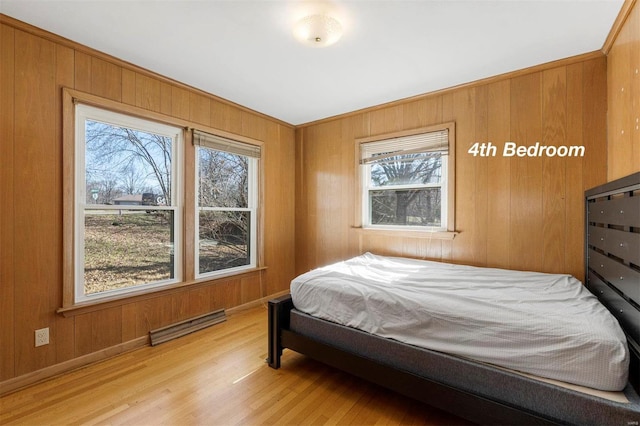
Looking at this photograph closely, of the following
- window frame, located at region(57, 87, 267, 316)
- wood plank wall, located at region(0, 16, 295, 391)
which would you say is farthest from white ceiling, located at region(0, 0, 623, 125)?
window frame, located at region(57, 87, 267, 316)

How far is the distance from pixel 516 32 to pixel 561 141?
1022 mm

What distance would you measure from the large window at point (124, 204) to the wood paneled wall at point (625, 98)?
3476 millimetres

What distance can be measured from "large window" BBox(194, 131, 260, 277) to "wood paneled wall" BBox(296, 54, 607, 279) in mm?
1496

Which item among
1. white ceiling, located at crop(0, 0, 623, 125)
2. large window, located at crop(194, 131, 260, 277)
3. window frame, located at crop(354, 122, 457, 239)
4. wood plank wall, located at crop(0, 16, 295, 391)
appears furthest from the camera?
large window, located at crop(194, 131, 260, 277)

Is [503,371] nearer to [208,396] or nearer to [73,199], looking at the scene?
[208,396]

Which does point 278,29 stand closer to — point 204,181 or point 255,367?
point 204,181

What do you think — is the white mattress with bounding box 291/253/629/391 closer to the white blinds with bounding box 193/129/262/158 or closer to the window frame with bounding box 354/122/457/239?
the window frame with bounding box 354/122/457/239

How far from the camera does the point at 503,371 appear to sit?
141cm

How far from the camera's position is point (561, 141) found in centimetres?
242

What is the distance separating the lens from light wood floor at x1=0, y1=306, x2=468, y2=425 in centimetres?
167

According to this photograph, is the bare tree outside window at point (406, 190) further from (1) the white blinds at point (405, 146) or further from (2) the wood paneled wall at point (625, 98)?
(2) the wood paneled wall at point (625, 98)

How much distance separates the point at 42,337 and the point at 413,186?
136 inches

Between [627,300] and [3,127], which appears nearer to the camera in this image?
[627,300]

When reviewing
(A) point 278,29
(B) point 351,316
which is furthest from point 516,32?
(B) point 351,316
